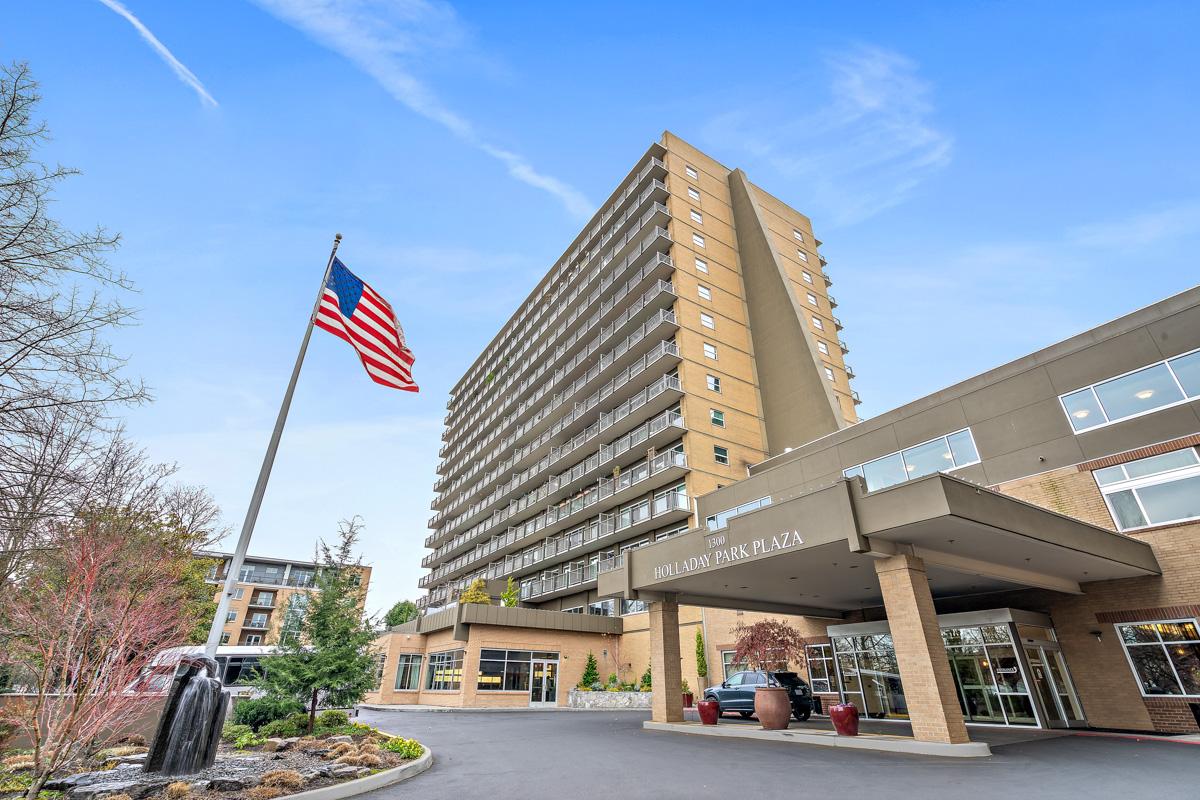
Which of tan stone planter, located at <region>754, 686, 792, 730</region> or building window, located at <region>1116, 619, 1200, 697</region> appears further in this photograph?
tan stone planter, located at <region>754, 686, 792, 730</region>

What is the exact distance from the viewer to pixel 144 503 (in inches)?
963

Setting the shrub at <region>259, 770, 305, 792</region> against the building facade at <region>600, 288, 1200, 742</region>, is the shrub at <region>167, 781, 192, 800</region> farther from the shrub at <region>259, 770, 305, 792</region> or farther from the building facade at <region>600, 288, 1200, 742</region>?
the building facade at <region>600, 288, 1200, 742</region>

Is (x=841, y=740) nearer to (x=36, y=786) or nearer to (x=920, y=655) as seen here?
(x=920, y=655)


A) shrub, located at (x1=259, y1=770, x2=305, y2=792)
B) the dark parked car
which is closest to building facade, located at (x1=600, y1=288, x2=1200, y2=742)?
the dark parked car

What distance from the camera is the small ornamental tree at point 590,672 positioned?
3256 centimetres

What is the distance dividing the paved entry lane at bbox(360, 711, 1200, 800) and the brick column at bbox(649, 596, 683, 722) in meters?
3.91

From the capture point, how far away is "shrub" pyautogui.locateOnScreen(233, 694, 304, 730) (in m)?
A: 14.8

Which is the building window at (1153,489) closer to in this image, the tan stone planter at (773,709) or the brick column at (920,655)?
the brick column at (920,655)

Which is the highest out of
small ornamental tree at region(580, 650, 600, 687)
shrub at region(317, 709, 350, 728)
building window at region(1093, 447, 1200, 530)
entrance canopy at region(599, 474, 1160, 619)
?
building window at region(1093, 447, 1200, 530)

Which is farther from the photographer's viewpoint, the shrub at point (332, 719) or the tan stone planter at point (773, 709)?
the tan stone planter at point (773, 709)

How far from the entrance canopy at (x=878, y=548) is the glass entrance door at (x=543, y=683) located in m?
14.9

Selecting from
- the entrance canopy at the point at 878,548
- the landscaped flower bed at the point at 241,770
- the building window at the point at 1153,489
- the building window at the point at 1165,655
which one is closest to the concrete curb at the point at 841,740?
the entrance canopy at the point at 878,548

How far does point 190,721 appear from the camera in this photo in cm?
916

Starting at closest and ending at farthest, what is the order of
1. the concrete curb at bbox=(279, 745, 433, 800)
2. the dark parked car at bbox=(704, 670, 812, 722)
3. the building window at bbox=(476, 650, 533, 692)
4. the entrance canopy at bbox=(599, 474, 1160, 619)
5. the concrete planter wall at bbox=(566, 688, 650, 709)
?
the concrete curb at bbox=(279, 745, 433, 800), the entrance canopy at bbox=(599, 474, 1160, 619), the dark parked car at bbox=(704, 670, 812, 722), the concrete planter wall at bbox=(566, 688, 650, 709), the building window at bbox=(476, 650, 533, 692)
